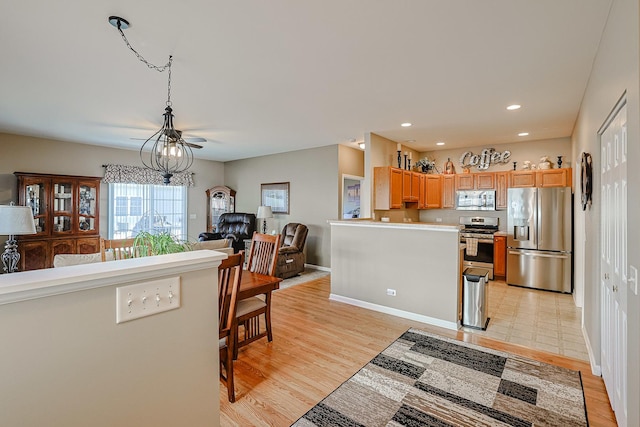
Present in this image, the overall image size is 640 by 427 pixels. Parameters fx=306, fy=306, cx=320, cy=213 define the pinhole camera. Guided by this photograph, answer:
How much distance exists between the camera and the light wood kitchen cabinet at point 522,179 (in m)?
5.69

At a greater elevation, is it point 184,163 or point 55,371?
point 184,163

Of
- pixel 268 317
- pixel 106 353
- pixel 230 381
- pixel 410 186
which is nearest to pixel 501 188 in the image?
pixel 410 186

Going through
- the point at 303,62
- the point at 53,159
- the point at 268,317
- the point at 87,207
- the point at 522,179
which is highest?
the point at 303,62

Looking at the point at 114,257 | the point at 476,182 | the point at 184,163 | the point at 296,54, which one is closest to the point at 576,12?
the point at 296,54

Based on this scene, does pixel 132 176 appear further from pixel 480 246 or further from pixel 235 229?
pixel 480 246

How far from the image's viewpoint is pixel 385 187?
5340 millimetres

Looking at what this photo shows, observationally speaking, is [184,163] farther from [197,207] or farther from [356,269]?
[356,269]

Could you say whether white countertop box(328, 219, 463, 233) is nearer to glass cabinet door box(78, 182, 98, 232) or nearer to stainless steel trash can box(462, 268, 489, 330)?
stainless steel trash can box(462, 268, 489, 330)

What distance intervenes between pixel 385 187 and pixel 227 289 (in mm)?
3887

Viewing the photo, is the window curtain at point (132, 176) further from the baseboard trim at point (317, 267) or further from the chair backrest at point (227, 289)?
the chair backrest at point (227, 289)

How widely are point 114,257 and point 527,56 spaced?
4.18 meters

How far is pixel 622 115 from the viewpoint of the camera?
5.93 ft

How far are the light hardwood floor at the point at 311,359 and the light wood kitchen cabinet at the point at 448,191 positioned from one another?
375 centimetres

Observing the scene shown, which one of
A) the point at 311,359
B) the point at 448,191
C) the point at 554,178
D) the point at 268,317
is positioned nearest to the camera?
the point at 311,359
